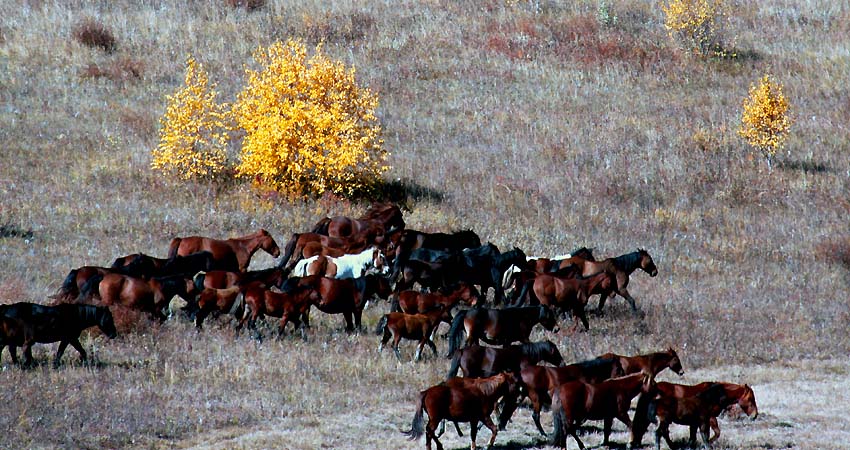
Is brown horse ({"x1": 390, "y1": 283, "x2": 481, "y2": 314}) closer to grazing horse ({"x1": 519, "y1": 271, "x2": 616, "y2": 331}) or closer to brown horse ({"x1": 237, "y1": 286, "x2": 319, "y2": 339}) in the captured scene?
grazing horse ({"x1": 519, "y1": 271, "x2": 616, "y2": 331})

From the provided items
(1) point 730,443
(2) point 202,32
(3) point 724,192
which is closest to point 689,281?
(3) point 724,192

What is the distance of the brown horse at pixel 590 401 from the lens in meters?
12.1

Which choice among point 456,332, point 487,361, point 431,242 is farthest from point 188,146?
point 487,361

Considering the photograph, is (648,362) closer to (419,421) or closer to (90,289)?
(419,421)

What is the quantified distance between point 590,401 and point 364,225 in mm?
11503

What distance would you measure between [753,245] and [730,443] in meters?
14.8

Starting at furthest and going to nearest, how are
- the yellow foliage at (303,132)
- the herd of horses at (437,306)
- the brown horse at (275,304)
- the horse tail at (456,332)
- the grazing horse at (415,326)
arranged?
the yellow foliage at (303,132)
the brown horse at (275,304)
the grazing horse at (415,326)
the horse tail at (456,332)
the herd of horses at (437,306)

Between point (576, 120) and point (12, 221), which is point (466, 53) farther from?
point (12, 221)

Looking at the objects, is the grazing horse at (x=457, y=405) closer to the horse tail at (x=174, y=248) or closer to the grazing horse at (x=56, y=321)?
the grazing horse at (x=56, y=321)

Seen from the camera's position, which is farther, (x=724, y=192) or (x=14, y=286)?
(x=724, y=192)

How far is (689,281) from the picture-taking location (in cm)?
2308

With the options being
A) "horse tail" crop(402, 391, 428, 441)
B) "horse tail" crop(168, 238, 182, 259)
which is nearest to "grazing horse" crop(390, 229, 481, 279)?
"horse tail" crop(168, 238, 182, 259)

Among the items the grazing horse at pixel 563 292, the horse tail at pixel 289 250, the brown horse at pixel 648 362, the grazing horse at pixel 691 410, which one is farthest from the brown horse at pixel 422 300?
the grazing horse at pixel 691 410

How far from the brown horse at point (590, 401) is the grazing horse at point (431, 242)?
8.48 metres
